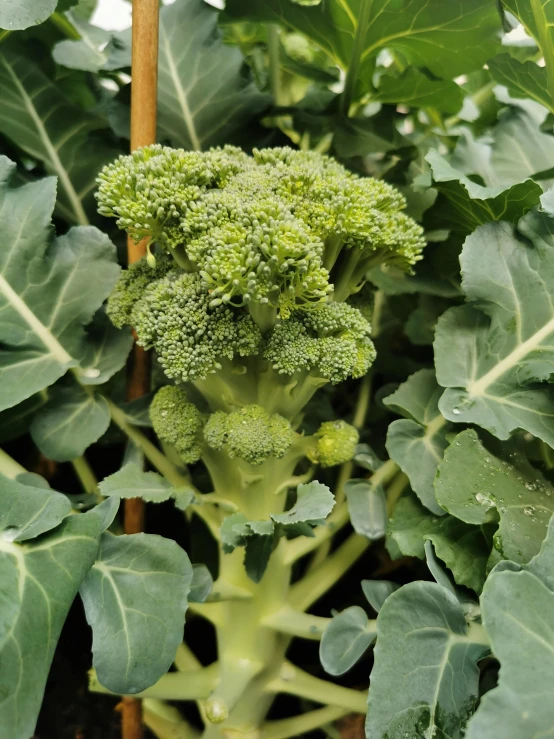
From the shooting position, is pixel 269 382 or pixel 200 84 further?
pixel 200 84

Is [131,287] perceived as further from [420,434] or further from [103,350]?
[420,434]

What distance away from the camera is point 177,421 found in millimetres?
681

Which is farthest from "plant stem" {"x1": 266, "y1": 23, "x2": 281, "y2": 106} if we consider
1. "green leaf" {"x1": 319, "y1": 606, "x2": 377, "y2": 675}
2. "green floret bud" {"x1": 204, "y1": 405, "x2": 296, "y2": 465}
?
"green leaf" {"x1": 319, "y1": 606, "x2": 377, "y2": 675}

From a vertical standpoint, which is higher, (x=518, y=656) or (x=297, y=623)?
(x=518, y=656)

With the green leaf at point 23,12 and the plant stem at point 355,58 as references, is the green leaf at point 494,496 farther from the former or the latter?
the green leaf at point 23,12

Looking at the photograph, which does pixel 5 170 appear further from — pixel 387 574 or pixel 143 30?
pixel 387 574

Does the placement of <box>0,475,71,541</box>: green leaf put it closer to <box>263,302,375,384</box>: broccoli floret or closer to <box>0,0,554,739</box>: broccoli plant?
<box>0,0,554,739</box>: broccoli plant

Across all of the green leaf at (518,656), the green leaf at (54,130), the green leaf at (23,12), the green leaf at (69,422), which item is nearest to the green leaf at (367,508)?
the green leaf at (518,656)

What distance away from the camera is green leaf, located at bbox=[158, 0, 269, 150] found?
91cm

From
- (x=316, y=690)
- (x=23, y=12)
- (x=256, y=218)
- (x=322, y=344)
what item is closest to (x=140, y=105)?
(x=23, y=12)

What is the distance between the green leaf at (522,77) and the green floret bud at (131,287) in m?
0.56

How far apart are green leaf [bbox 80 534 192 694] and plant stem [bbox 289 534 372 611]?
0.83ft

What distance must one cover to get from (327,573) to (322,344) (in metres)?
0.35

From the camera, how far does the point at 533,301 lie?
2.26ft
